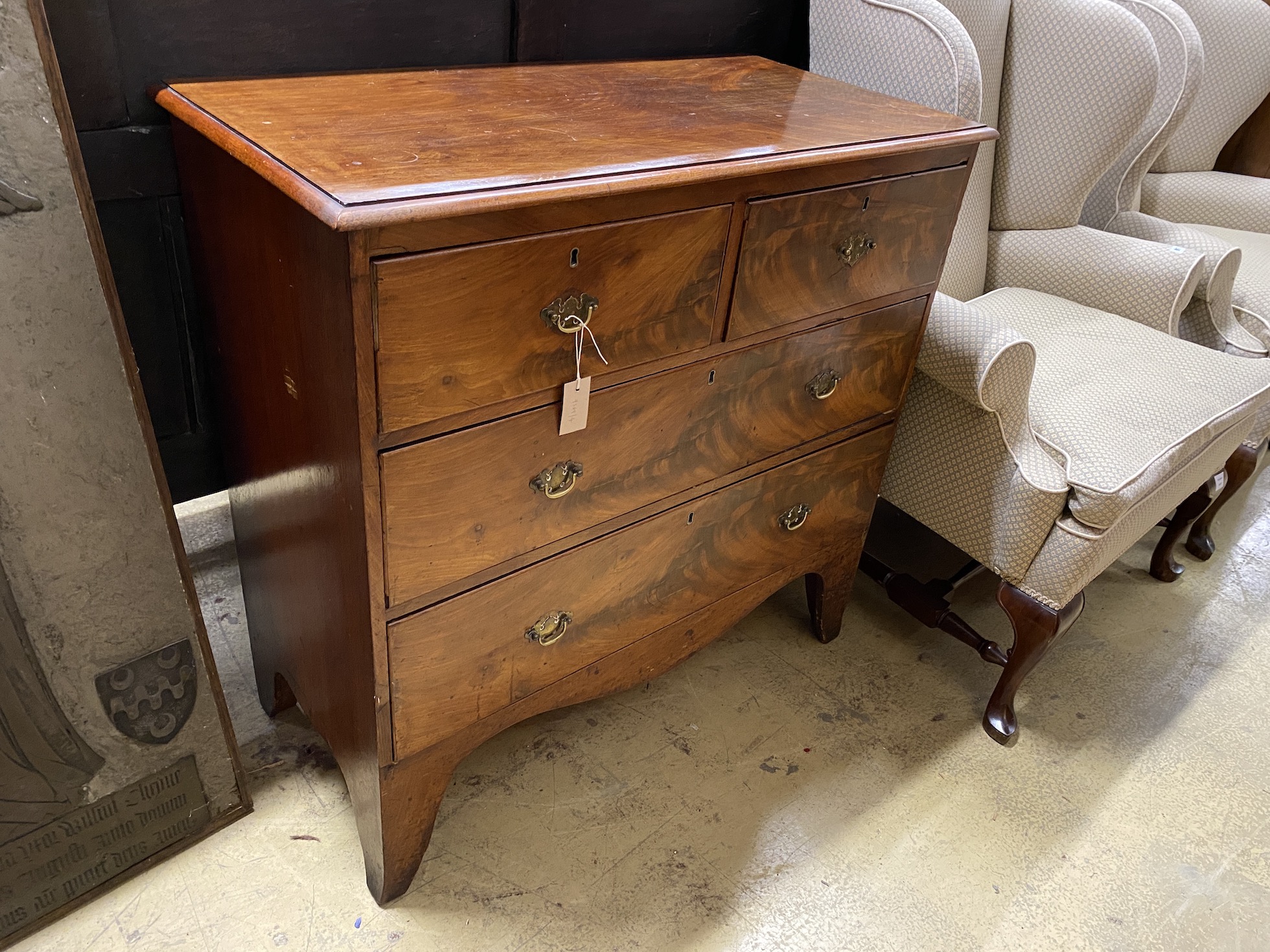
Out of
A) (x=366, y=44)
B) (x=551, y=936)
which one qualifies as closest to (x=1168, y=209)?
(x=366, y=44)

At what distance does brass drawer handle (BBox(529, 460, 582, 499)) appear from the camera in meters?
1.15

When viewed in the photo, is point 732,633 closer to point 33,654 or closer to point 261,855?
point 261,855

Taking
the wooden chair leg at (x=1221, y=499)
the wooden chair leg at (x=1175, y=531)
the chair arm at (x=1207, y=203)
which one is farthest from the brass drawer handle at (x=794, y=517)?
the chair arm at (x=1207, y=203)

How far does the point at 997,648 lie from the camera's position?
1.83m

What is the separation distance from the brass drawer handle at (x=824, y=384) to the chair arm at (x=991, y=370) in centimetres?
22

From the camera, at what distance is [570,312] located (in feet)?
3.41

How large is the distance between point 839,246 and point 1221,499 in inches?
60.4

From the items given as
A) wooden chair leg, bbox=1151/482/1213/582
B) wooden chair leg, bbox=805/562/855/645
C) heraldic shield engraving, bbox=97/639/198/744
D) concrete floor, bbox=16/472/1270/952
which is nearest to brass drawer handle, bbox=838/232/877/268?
wooden chair leg, bbox=805/562/855/645

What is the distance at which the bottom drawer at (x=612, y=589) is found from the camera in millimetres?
1185

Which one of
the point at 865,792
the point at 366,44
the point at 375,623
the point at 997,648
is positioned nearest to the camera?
the point at 375,623

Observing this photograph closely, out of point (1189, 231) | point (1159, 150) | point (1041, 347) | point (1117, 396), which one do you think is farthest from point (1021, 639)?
point (1159, 150)

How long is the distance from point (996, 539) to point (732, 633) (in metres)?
0.55

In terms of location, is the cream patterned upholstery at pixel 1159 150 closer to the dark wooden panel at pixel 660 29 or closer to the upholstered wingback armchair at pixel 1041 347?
the upholstered wingback armchair at pixel 1041 347

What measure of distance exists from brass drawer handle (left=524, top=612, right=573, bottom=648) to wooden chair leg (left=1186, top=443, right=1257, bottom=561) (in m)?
1.67
